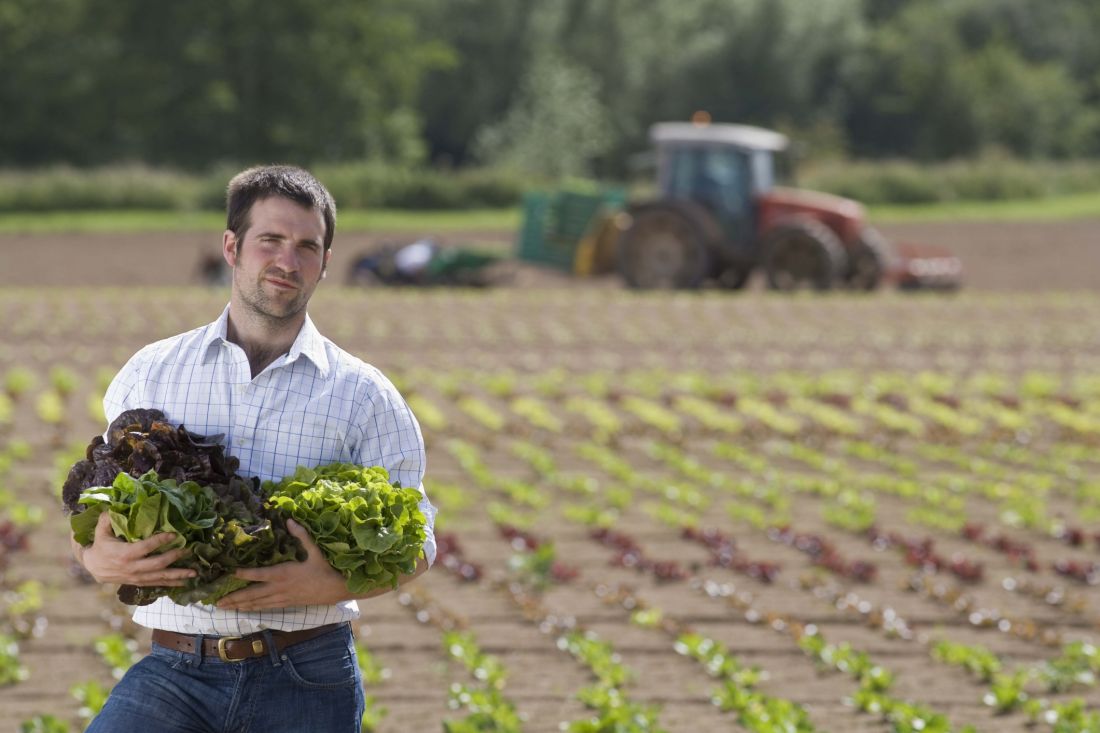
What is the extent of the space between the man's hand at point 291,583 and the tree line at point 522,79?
4656 cm

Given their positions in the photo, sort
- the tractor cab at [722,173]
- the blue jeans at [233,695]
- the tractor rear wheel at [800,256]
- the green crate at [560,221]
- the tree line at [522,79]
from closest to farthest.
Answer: the blue jeans at [233,695] < the tractor rear wheel at [800,256] < the tractor cab at [722,173] < the green crate at [560,221] < the tree line at [522,79]

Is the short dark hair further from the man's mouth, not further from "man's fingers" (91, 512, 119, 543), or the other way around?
"man's fingers" (91, 512, 119, 543)

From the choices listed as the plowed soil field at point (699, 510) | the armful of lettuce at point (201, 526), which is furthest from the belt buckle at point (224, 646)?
the plowed soil field at point (699, 510)

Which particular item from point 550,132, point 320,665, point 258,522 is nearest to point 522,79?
point 550,132

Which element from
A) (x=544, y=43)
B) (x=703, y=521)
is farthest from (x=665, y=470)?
(x=544, y=43)

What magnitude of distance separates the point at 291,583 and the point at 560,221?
21.4 meters

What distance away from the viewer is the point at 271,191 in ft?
11.3

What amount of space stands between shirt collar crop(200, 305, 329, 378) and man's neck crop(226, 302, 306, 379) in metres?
0.02

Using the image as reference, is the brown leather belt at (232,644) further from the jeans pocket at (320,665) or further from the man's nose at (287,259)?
the man's nose at (287,259)

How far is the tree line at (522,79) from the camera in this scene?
176 feet

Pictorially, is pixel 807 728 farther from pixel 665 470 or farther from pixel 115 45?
pixel 115 45

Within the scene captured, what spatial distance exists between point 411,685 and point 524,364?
368 inches

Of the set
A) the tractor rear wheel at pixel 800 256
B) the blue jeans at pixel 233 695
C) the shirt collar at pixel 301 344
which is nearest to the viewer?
the blue jeans at pixel 233 695

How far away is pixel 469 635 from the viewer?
6938 millimetres
